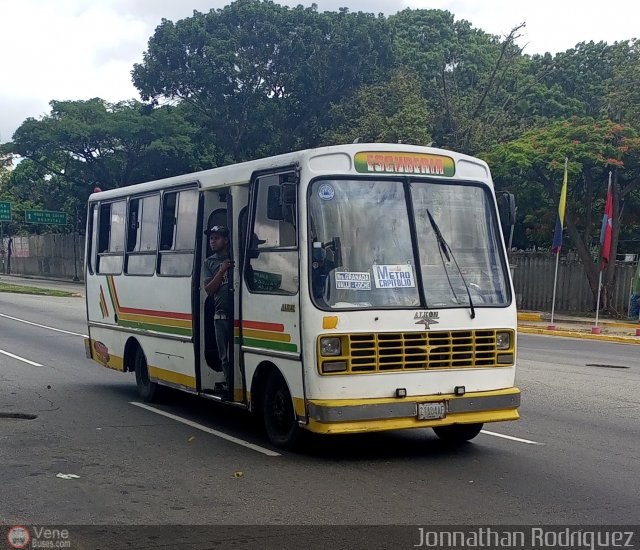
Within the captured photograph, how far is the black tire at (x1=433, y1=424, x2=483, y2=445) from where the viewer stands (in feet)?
29.3

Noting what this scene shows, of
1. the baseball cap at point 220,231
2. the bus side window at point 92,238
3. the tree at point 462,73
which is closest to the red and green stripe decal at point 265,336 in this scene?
the baseball cap at point 220,231

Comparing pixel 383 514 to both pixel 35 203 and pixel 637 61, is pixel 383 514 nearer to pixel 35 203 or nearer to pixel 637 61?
pixel 637 61

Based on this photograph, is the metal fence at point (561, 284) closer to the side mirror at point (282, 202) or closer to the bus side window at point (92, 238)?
the bus side window at point (92, 238)

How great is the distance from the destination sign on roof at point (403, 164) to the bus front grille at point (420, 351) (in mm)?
1581

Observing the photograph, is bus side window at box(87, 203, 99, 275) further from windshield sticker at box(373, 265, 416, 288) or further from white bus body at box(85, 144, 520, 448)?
windshield sticker at box(373, 265, 416, 288)

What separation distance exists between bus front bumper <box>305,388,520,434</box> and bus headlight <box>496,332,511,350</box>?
43cm

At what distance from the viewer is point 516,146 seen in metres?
30.4

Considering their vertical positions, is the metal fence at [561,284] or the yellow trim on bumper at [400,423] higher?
the metal fence at [561,284]

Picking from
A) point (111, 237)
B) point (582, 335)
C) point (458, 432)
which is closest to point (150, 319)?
point (111, 237)

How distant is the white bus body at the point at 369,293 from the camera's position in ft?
25.9

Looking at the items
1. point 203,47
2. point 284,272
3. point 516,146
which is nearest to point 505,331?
point 284,272

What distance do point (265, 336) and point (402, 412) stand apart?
62.3 inches

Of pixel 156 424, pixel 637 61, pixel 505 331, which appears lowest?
pixel 156 424

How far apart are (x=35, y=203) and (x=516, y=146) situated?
172 feet
